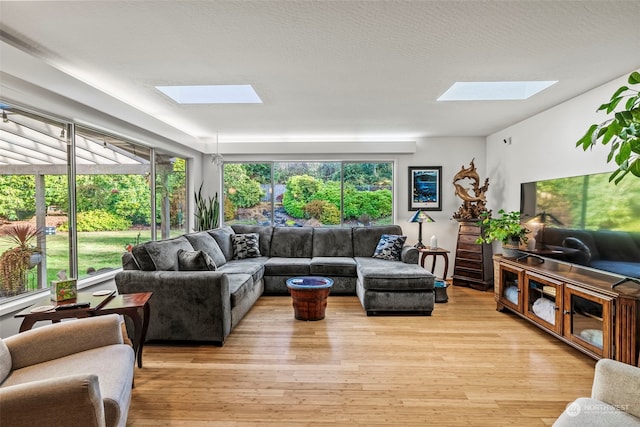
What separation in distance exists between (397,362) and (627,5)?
278 centimetres

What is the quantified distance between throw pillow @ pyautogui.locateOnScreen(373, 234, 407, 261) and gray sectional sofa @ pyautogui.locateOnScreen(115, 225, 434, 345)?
0.28 feet

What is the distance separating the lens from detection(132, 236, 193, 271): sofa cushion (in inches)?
119

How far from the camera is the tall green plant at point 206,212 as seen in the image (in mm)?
5469

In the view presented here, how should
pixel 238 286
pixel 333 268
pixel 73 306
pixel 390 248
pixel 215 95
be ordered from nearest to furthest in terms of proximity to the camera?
pixel 73 306 → pixel 238 286 → pixel 215 95 → pixel 333 268 → pixel 390 248

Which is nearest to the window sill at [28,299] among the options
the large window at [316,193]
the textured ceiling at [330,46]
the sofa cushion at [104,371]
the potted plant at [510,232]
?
the sofa cushion at [104,371]

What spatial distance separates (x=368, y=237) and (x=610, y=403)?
381 centimetres

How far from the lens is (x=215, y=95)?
363cm

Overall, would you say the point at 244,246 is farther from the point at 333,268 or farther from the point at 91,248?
the point at 91,248

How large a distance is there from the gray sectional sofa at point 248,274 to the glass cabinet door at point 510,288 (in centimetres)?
87

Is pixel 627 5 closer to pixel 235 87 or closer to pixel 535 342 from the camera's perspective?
pixel 535 342

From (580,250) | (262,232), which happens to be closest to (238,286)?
(262,232)

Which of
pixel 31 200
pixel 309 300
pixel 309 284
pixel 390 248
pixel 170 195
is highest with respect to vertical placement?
pixel 170 195

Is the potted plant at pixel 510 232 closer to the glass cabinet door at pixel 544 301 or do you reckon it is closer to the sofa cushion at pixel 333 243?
the glass cabinet door at pixel 544 301

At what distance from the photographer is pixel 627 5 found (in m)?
1.87
